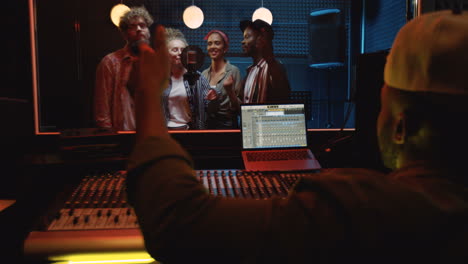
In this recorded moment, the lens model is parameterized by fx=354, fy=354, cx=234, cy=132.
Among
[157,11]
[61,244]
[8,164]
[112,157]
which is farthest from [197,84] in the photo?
[61,244]

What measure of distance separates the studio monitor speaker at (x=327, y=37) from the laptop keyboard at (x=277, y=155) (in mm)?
3557

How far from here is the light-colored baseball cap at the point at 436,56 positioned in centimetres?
49

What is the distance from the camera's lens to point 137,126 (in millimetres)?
570

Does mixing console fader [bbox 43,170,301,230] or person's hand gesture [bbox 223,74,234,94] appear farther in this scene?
person's hand gesture [bbox 223,74,234,94]

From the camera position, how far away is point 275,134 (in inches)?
79.0

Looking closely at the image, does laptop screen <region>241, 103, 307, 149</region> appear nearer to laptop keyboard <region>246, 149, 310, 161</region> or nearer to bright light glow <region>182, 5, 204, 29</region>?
laptop keyboard <region>246, 149, 310, 161</region>

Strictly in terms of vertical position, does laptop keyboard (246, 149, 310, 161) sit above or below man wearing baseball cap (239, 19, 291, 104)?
below

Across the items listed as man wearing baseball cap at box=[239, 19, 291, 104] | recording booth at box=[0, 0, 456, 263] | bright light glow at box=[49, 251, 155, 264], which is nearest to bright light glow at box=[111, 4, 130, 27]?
recording booth at box=[0, 0, 456, 263]

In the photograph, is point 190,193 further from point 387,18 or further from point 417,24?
point 387,18

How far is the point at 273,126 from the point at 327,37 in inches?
143

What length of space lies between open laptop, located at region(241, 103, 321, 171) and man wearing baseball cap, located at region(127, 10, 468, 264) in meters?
1.35

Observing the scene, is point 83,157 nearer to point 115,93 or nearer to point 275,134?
point 275,134

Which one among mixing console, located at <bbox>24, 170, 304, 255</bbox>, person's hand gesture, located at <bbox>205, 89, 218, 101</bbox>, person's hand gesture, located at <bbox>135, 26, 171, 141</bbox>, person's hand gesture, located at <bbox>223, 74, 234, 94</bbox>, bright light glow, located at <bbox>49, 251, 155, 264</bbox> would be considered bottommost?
bright light glow, located at <bbox>49, 251, 155, 264</bbox>

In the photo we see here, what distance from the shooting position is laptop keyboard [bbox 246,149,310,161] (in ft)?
6.25
